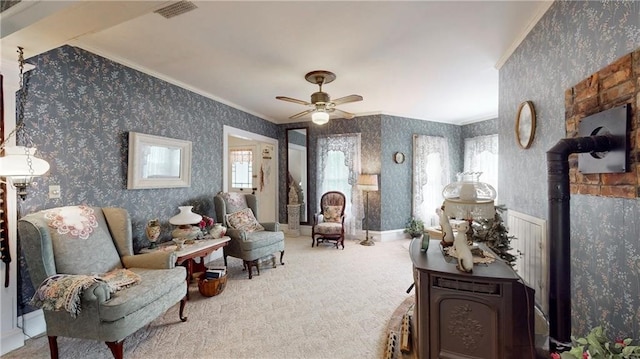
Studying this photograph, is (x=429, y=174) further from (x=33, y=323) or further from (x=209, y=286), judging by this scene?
(x=33, y=323)

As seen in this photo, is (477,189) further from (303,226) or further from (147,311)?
(303,226)

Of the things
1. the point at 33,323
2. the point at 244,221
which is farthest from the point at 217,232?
the point at 33,323

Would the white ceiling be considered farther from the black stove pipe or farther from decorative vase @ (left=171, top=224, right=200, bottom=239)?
decorative vase @ (left=171, top=224, right=200, bottom=239)

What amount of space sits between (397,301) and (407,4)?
108 inches

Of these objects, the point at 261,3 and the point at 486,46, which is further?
the point at 486,46

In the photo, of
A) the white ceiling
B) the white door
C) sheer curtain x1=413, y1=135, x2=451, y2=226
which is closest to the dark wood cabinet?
the white ceiling

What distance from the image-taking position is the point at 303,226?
6.30 meters

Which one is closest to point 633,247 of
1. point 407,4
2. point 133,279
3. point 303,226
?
point 407,4

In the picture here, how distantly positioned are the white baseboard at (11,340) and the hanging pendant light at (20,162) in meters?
1.01

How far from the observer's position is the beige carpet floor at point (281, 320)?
2.15 meters

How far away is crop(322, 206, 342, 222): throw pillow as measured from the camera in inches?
218

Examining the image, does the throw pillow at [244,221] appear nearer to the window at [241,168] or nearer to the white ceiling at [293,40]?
the white ceiling at [293,40]

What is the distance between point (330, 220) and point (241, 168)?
103 inches

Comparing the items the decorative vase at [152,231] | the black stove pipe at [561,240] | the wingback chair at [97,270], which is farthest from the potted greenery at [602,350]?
the decorative vase at [152,231]
